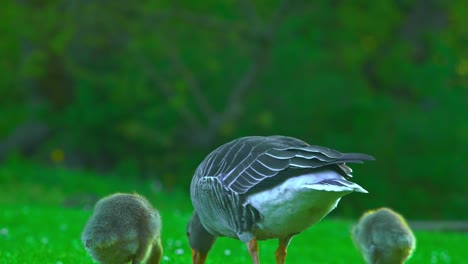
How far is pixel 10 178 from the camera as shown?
21.6 meters

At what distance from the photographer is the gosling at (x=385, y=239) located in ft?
26.2

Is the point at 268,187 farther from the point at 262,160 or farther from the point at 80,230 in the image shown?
the point at 80,230

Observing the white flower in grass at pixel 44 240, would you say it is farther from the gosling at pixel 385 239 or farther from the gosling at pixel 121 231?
the gosling at pixel 385 239

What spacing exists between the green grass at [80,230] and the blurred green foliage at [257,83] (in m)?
2.06

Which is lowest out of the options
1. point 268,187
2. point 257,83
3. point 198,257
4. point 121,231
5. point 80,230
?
point 257,83

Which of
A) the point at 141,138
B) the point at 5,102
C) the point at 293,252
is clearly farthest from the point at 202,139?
the point at 293,252

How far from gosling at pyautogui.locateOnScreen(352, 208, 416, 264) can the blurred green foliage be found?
45.4ft

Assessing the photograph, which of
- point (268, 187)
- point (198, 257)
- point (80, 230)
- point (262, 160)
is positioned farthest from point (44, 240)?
point (268, 187)

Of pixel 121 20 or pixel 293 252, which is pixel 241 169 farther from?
pixel 121 20

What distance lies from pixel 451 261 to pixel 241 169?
618 centimetres

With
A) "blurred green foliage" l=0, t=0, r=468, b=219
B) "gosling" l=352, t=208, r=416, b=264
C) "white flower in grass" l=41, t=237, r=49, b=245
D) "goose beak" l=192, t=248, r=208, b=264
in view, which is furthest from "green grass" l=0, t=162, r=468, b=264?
"blurred green foliage" l=0, t=0, r=468, b=219

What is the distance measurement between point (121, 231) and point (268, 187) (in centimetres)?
119

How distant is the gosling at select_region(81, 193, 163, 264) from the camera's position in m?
6.56

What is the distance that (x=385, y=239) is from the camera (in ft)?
26.3
